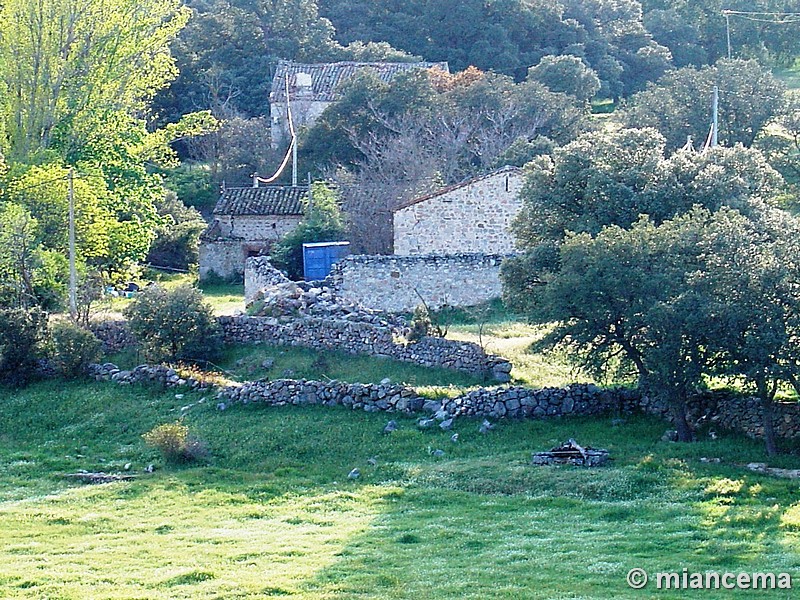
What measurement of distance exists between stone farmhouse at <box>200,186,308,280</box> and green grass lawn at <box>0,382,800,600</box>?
1963 cm

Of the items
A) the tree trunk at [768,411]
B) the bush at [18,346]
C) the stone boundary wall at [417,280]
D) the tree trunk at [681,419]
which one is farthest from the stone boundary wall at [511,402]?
the stone boundary wall at [417,280]

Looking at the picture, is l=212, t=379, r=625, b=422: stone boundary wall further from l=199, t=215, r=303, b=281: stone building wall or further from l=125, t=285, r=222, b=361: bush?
l=199, t=215, r=303, b=281: stone building wall

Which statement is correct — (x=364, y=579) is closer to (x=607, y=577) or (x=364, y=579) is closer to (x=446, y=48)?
(x=607, y=577)

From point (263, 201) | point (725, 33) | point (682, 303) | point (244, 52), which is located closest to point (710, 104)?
point (263, 201)

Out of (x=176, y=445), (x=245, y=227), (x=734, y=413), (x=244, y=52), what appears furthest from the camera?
(x=244, y=52)

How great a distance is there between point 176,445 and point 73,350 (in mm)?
7315

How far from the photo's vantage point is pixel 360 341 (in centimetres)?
2662

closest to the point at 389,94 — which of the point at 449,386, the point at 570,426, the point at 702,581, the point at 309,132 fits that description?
the point at 309,132

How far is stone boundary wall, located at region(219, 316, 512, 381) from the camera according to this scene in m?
24.8

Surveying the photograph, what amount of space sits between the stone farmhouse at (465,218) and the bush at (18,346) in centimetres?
1279

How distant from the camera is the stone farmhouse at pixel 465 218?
3609 cm

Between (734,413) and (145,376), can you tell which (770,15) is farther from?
(734,413)

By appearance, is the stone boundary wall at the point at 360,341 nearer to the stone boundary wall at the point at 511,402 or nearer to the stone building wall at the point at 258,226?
the stone boundary wall at the point at 511,402

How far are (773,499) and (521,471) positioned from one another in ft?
12.5
